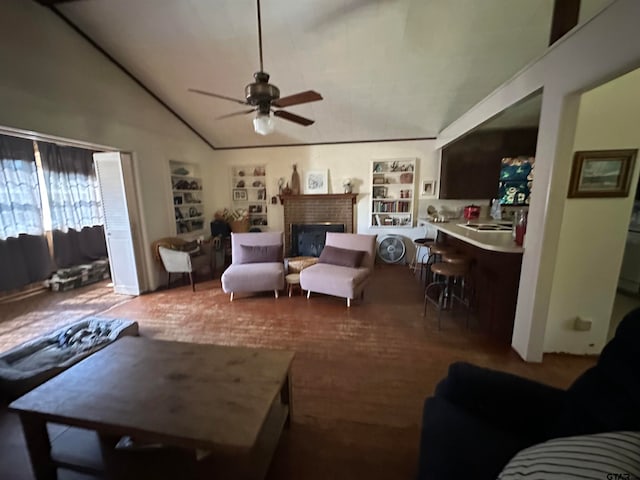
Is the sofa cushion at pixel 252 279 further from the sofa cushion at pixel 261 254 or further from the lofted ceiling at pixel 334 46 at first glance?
the lofted ceiling at pixel 334 46

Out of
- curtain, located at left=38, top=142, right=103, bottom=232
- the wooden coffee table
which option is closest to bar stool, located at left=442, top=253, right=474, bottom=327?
the wooden coffee table

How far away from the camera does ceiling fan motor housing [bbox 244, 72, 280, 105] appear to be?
2043mm

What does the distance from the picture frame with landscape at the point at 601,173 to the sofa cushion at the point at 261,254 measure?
3.17 metres

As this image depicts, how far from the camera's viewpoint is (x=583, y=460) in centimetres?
68

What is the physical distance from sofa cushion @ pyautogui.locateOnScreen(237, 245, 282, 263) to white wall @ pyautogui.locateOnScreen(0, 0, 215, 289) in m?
1.41

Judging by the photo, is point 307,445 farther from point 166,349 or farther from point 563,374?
point 563,374

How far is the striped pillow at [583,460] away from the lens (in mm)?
631

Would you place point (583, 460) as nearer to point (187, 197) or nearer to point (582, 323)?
point (582, 323)

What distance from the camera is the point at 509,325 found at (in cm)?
234

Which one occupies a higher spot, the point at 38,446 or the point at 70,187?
the point at 70,187

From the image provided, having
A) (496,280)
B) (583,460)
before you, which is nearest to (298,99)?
(496,280)

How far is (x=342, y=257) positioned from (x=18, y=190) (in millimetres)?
4621

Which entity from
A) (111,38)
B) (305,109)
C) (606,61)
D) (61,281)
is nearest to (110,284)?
(61,281)

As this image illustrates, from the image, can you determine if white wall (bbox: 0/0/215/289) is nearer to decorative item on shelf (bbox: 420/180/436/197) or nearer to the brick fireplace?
the brick fireplace
